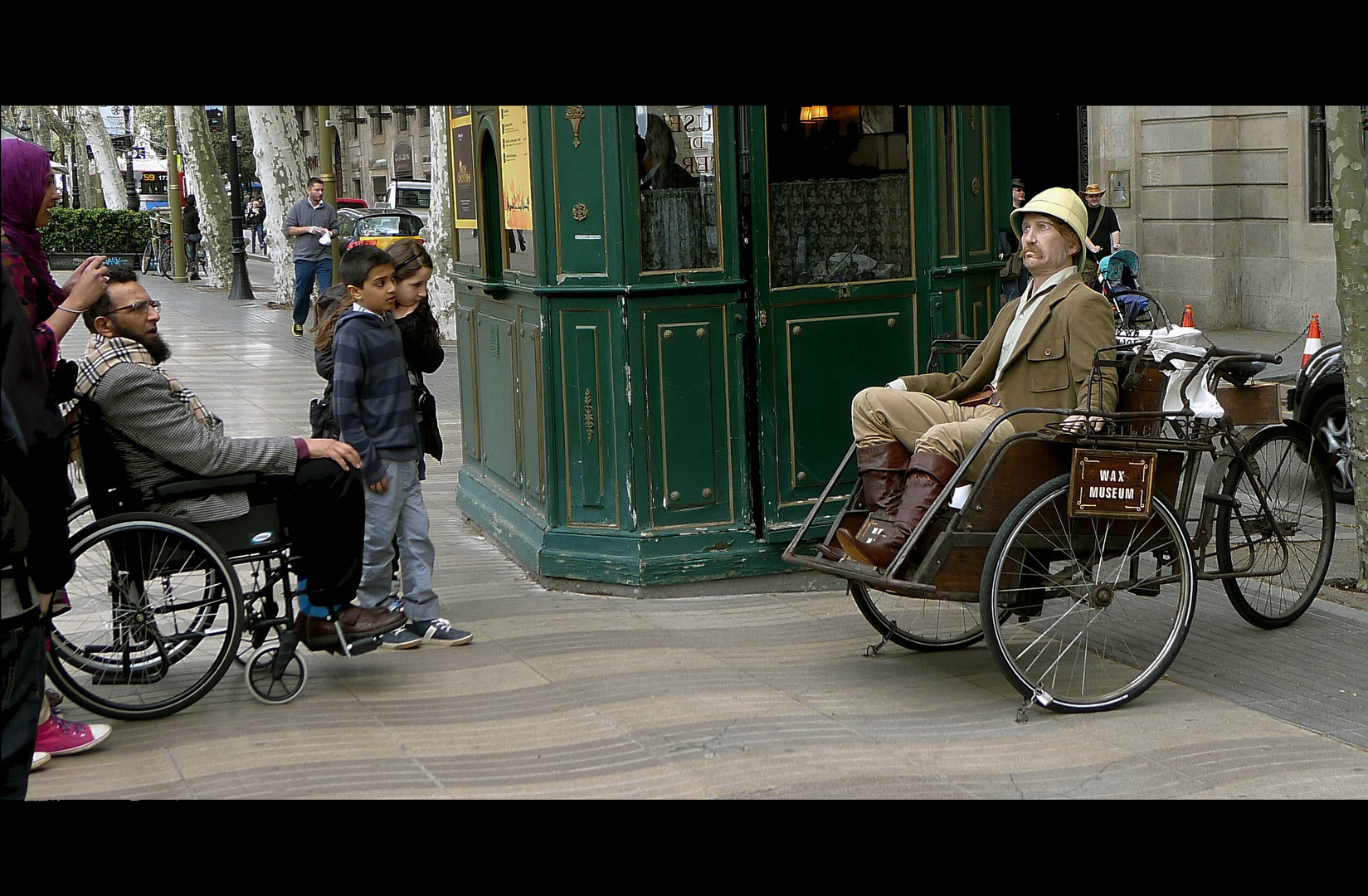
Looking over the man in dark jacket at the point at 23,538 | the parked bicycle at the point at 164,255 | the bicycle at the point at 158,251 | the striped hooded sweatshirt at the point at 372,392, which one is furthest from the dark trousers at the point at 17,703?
the bicycle at the point at 158,251

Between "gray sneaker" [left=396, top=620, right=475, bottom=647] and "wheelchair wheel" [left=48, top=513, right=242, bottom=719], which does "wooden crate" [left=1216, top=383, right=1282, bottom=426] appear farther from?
"wheelchair wheel" [left=48, top=513, right=242, bottom=719]

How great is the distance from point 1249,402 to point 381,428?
339cm

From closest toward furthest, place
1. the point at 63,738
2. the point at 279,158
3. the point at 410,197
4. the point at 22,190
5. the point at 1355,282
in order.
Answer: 1. the point at 22,190
2. the point at 63,738
3. the point at 1355,282
4. the point at 279,158
5. the point at 410,197

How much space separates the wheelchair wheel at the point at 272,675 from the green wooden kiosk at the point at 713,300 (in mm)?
1814

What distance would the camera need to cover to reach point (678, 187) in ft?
22.6

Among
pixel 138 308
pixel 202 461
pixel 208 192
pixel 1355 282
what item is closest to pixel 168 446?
pixel 202 461

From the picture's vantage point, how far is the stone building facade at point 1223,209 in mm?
17875

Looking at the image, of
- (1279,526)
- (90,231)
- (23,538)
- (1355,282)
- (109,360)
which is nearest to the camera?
(23,538)

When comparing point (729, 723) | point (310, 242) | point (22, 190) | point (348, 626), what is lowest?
point (729, 723)

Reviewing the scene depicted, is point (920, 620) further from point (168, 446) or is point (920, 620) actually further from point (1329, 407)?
point (1329, 407)

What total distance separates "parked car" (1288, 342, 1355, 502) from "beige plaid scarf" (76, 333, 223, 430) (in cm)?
661

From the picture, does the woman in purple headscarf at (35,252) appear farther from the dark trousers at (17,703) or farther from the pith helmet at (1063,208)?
the pith helmet at (1063,208)
